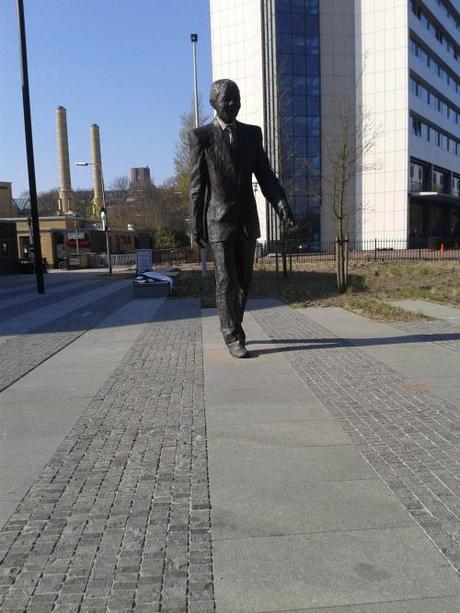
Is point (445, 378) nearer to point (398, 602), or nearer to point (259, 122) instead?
Result: point (398, 602)

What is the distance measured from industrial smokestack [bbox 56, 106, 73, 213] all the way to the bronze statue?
7745 centimetres

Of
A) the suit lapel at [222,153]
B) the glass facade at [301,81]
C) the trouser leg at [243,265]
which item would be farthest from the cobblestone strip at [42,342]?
the glass facade at [301,81]

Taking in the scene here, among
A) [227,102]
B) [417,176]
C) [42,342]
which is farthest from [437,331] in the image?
[417,176]

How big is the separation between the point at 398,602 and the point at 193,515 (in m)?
1.16

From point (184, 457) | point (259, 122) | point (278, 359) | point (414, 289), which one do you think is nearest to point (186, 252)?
point (259, 122)

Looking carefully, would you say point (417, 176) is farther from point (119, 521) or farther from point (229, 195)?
point (119, 521)

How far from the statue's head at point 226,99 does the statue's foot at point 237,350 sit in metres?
2.73

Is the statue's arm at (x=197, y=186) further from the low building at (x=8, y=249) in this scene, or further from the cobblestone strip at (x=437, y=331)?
the low building at (x=8, y=249)

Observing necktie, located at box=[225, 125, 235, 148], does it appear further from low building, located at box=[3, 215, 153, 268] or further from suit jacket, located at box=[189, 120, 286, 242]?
low building, located at box=[3, 215, 153, 268]

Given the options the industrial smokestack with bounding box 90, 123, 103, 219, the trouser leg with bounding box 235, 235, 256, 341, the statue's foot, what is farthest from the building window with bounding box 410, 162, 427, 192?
the industrial smokestack with bounding box 90, 123, 103, 219

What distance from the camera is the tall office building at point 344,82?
4781 cm

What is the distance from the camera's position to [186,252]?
1793 inches

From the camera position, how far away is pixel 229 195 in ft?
22.5

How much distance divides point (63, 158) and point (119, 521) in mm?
84178
